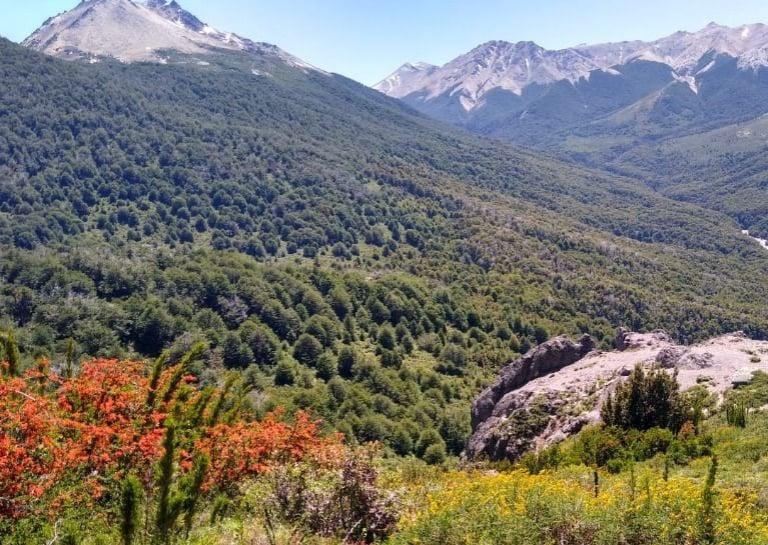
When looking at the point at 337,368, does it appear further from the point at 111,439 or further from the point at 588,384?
the point at 111,439

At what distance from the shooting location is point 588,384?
34625 mm

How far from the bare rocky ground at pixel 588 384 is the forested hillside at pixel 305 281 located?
90.1ft

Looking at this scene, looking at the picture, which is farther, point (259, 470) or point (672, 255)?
point (672, 255)

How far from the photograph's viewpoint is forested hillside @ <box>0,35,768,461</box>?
77312 mm

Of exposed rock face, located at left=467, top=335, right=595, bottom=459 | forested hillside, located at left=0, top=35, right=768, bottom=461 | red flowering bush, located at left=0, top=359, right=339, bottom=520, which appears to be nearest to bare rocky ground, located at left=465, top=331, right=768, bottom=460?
exposed rock face, located at left=467, top=335, right=595, bottom=459

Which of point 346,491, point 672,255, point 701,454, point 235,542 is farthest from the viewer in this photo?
point 672,255

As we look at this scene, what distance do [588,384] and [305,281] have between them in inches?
3259

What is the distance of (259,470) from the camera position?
655 inches

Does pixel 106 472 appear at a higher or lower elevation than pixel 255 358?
higher

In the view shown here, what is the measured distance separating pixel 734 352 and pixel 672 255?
18628 cm

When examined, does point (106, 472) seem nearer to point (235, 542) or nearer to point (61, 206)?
point (235, 542)

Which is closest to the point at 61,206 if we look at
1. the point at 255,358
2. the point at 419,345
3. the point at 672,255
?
the point at 255,358

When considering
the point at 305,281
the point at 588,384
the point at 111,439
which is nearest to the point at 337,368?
the point at 305,281

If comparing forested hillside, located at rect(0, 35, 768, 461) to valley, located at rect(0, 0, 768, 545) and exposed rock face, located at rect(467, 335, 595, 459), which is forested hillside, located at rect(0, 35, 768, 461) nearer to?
valley, located at rect(0, 0, 768, 545)
